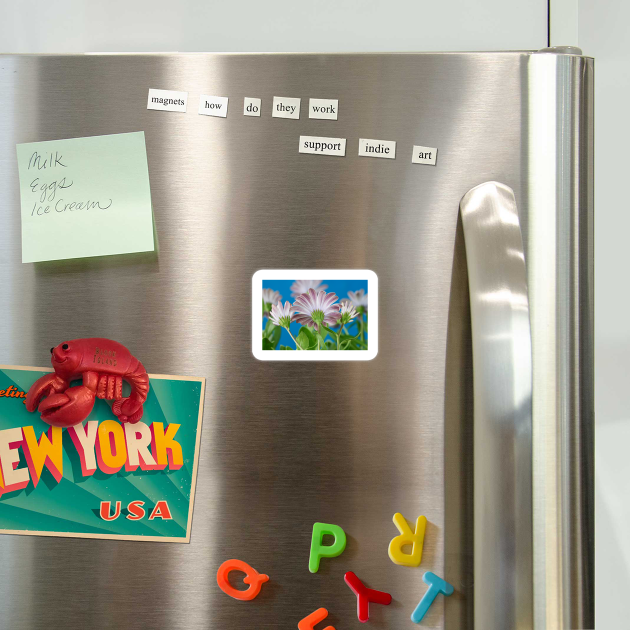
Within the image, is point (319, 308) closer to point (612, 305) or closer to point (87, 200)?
point (87, 200)

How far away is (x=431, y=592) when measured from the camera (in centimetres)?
50

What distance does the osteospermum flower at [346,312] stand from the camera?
0.52m

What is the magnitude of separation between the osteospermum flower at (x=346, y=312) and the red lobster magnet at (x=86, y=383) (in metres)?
0.21

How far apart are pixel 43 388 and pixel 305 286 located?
0.91 ft

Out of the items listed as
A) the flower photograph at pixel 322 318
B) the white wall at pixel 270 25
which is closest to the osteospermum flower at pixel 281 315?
the flower photograph at pixel 322 318

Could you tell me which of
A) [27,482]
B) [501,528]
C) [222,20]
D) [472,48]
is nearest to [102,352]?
[27,482]

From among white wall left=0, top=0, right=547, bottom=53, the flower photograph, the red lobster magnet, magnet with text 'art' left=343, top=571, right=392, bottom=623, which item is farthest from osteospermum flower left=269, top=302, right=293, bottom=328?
white wall left=0, top=0, right=547, bottom=53

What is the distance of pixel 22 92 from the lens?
21.1 inches

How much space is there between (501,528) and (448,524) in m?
0.06

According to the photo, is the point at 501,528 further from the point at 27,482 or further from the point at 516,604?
the point at 27,482

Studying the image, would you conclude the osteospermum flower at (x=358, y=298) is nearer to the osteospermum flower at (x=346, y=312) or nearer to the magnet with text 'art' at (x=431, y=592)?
the osteospermum flower at (x=346, y=312)

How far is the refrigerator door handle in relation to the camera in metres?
0.45

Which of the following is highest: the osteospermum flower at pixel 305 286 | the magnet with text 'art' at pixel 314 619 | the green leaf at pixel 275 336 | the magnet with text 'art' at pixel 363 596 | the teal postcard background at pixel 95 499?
the osteospermum flower at pixel 305 286

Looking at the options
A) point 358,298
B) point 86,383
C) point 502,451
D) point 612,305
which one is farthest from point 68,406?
point 612,305
